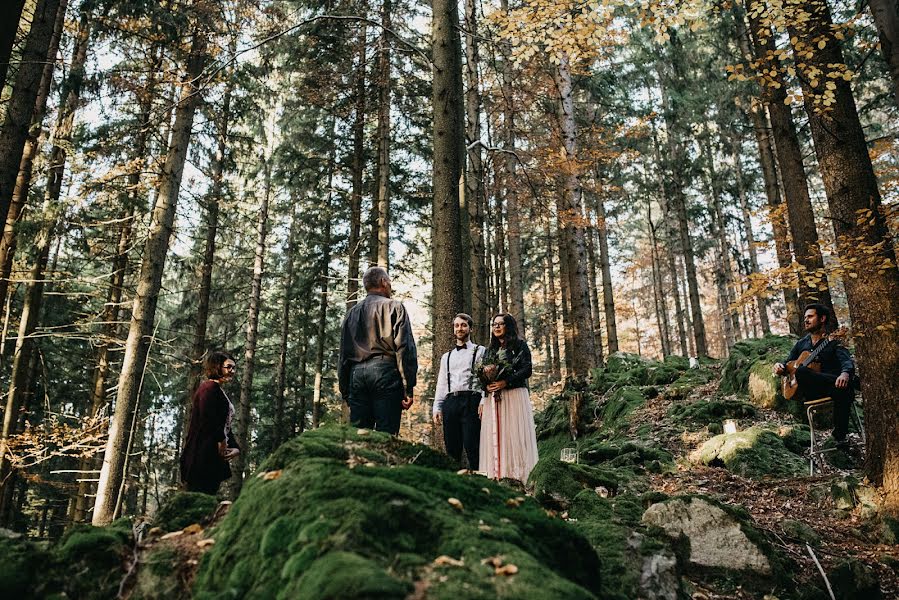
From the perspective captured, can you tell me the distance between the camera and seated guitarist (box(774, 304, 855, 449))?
6.17m

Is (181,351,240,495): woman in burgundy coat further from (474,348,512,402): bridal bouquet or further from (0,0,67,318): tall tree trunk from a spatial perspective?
(0,0,67,318): tall tree trunk

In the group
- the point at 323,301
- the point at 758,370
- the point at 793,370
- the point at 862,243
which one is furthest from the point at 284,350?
the point at 862,243

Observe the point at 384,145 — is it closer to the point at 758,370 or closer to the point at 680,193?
the point at 758,370

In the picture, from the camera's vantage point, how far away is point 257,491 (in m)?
2.29

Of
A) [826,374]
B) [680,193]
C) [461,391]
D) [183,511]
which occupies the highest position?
[680,193]

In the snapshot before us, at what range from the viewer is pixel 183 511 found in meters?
2.78

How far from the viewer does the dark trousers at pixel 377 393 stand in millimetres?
4746

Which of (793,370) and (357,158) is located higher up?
(357,158)

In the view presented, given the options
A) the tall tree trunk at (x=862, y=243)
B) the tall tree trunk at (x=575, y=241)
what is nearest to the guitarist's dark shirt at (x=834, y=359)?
the tall tree trunk at (x=862, y=243)

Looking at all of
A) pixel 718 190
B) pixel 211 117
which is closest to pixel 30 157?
pixel 211 117

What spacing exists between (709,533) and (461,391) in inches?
115

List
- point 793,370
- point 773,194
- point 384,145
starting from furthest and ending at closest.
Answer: point 773,194 → point 384,145 → point 793,370

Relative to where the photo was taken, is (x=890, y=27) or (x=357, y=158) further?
(x=357, y=158)

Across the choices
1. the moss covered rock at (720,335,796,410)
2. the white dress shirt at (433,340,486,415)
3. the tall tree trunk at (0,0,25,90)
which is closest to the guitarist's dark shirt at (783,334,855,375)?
the moss covered rock at (720,335,796,410)
